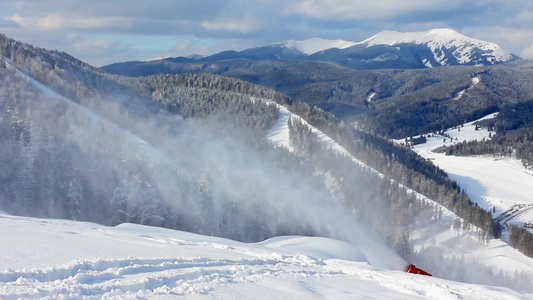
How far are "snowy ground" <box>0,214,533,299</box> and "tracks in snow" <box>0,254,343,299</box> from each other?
0.02 m

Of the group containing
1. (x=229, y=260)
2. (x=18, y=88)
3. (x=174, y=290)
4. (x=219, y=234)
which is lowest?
(x=219, y=234)

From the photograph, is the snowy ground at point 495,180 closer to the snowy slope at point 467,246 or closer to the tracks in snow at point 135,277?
the snowy slope at point 467,246

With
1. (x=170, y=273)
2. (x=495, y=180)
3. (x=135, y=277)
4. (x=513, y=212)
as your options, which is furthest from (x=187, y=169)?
(x=495, y=180)

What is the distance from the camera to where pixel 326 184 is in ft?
241

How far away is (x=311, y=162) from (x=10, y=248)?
68.8m

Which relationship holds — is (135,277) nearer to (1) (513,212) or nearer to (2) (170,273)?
(2) (170,273)

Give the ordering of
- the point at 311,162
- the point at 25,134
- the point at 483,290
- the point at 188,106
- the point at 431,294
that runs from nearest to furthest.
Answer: the point at 431,294
the point at 483,290
the point at 25,134
the point at 311,162
the point at 188,106

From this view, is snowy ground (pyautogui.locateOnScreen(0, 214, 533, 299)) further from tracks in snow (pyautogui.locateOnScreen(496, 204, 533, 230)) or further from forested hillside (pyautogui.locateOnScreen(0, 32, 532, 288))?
tracks in snow (pyautogui.locateOnScreen(496, 204, 533, 230))

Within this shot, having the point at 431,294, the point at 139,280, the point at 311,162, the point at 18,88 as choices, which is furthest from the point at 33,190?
the point at 311,162

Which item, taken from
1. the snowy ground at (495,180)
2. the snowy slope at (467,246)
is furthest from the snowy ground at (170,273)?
A: the snowy ground at (495,180)

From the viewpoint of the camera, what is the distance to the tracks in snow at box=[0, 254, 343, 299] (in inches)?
395

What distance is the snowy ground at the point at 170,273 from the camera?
10.7 m

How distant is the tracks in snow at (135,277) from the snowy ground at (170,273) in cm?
2

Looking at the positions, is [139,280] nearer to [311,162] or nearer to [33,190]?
[33,190]
